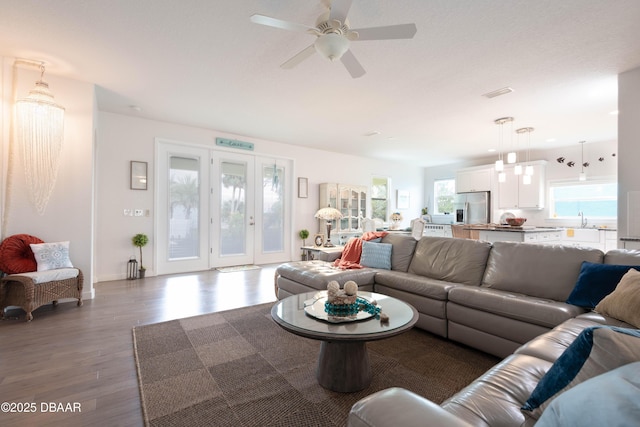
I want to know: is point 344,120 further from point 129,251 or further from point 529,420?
point 529,420

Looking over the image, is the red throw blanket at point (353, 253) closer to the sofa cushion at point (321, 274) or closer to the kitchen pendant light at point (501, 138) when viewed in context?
the sofa cushion at point (321, 274)

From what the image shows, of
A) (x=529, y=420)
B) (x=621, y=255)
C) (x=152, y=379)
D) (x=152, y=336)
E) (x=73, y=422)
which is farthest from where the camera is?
(x=152, y=336)

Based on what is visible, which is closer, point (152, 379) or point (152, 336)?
point (152, 379)

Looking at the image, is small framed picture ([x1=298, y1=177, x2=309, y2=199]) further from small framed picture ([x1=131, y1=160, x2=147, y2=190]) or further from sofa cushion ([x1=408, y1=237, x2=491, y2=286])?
sofa cushion ([x1=408, y1=237, x2=491, y2=286])

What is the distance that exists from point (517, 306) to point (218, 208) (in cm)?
517

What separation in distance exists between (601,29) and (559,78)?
3.17 ft

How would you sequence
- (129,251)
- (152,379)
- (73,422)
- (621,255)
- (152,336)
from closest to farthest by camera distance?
1. (73,422)
2. (152,379)
3. (621,255)
4. (152,336)
5. (129,251)

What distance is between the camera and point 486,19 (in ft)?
7.93

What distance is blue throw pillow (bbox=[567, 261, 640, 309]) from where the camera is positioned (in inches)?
83.1

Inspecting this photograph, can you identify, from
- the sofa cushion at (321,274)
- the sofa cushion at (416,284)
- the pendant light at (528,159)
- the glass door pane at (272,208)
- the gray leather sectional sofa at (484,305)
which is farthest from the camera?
the glass door pane at (272,208)

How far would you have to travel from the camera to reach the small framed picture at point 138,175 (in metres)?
5.04

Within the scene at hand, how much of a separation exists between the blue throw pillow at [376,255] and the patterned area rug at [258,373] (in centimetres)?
97

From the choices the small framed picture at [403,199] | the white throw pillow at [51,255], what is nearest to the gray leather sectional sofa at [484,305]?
the white throw pillow at [51,255]

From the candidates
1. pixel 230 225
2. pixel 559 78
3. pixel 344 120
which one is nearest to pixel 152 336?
pixel 230 225
